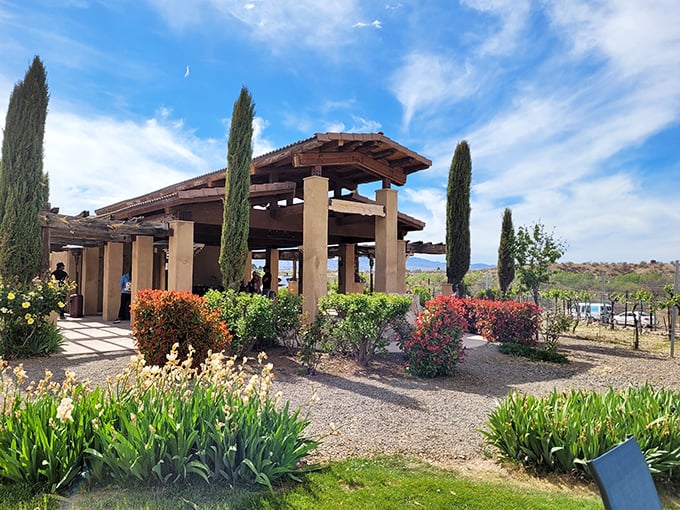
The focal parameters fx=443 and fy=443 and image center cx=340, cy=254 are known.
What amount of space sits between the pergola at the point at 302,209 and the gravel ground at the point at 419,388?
9.72 ft

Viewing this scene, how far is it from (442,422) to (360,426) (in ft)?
3.62

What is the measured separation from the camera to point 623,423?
410 centimetres

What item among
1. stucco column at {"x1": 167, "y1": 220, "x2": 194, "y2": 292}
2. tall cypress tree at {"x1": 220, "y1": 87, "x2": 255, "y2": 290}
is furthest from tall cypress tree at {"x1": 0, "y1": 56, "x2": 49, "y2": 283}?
tall cypress tree at {"x1": 220, "y1": 87, "x2": 255, "y2": 290}

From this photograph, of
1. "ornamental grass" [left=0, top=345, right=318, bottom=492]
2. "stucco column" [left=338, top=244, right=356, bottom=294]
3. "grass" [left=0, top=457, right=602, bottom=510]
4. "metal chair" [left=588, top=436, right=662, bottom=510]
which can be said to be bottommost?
"grass" [left=0, top=457, right=602, bottom=510]

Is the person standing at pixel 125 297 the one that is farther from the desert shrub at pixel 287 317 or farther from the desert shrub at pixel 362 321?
the desert shrub at pixel 362 321

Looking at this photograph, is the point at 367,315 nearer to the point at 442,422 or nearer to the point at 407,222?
the point at 442,422

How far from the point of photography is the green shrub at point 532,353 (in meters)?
10.6

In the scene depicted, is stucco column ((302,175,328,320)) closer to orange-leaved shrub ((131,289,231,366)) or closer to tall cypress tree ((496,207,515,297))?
orange-leaved shrub ((131,289,231,366))

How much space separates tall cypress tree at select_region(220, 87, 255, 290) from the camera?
9930mm

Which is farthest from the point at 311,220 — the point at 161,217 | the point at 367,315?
the point at 161,217

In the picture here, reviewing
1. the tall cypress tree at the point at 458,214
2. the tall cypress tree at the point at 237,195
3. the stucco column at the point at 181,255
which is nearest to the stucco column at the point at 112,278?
the stucco column at the point at 181,255

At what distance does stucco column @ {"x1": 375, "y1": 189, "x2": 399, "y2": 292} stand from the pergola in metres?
0.03

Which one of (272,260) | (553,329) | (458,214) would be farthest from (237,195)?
(272,260)

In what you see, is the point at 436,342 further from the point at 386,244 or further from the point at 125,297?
the point at 125,297
